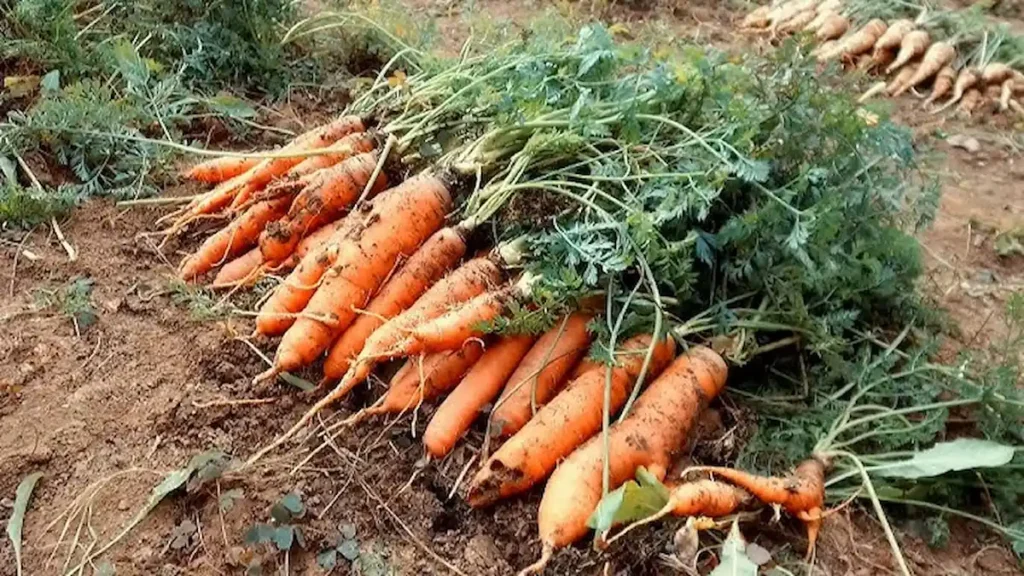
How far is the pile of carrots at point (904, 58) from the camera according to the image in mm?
4734

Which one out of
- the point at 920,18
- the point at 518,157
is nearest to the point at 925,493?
the point at 518,157

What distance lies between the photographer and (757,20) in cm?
527

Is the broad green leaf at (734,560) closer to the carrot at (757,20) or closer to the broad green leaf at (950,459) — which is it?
the broad green leaf at (950,459)

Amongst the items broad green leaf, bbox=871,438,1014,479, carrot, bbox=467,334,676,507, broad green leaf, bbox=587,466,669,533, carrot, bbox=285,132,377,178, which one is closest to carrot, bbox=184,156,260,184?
carrot, bbox=285,132,377,178

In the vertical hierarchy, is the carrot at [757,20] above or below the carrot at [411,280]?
below

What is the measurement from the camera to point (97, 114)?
3209 millimetres

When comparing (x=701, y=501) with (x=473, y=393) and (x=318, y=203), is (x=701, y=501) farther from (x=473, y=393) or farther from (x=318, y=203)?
(x=318, y=203)

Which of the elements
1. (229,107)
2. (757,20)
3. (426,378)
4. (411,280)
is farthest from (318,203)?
(757,20)

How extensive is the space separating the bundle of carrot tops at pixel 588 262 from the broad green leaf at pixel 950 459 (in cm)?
20

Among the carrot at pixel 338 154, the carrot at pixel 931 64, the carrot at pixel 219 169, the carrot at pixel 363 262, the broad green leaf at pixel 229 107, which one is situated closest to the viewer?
the carrot at pixel 363 262

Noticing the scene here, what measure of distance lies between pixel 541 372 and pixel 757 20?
3.42m

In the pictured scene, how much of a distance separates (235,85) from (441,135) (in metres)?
1.12

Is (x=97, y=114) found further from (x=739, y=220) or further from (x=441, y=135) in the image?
(x=739, y=220)

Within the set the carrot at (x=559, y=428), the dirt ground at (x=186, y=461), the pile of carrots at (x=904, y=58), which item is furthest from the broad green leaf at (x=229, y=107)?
the pile of carrots at (x=904, y=58)
